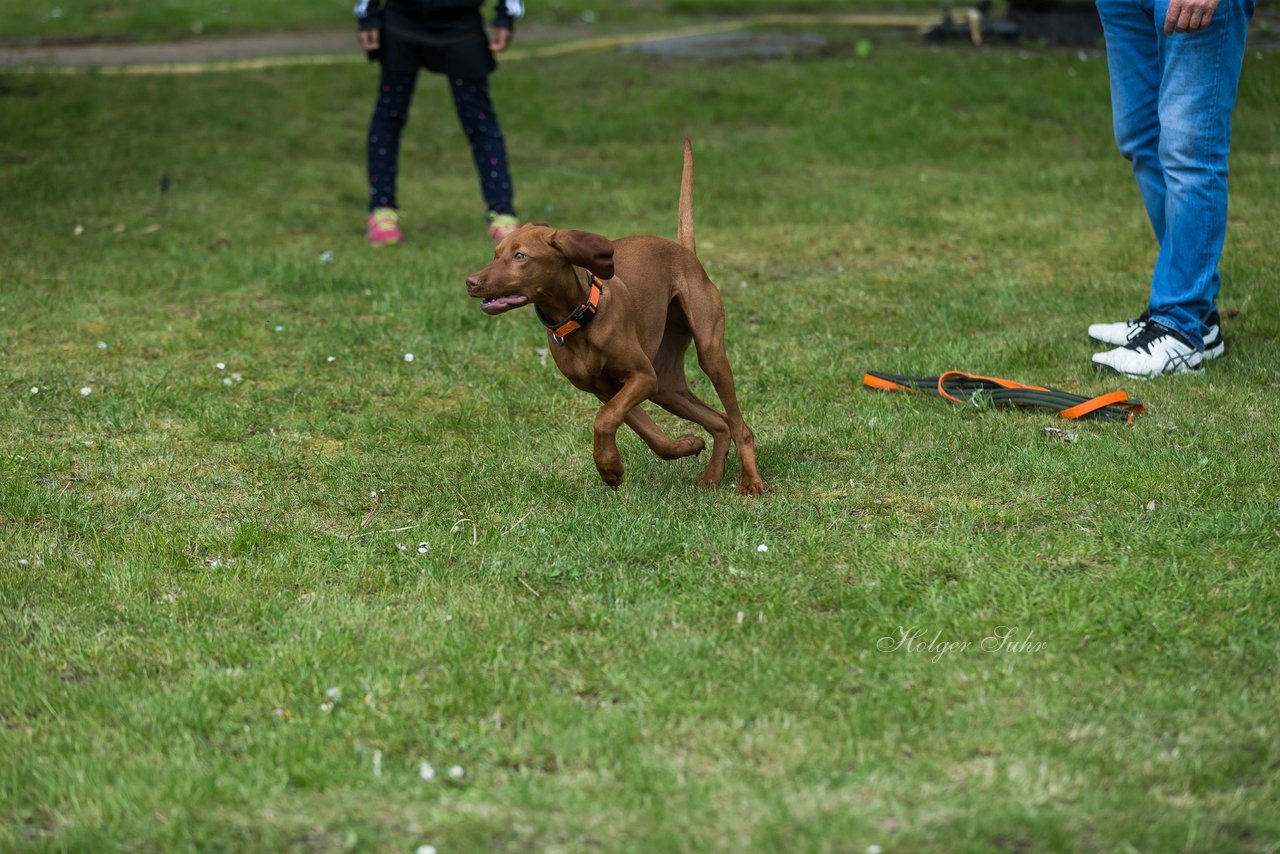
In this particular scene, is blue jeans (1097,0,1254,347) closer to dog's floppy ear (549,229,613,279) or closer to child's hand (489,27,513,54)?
dog's floppy ear (549,229,613,279)

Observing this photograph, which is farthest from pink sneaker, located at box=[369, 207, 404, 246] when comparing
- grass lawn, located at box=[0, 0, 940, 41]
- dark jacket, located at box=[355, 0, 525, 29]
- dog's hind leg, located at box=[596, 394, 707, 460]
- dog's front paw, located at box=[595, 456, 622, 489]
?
grass lawn, located at box=[0, 0, 940, 41]

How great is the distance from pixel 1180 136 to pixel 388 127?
14.4ft

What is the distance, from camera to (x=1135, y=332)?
6.25 metres

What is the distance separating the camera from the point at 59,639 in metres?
3.83

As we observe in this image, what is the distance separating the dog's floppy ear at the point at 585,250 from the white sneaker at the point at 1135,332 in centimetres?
274

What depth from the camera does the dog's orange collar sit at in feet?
14.4

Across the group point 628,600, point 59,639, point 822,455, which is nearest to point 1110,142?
point 822,455

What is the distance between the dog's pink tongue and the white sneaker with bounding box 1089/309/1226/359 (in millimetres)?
2935

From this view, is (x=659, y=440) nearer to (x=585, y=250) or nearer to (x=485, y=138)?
(x=585, y=250)

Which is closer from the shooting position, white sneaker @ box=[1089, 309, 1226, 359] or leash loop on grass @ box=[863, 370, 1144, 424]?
leash loop on grass @ box=[863, 370, 1144, 424]

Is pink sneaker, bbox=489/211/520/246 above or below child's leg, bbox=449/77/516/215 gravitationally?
below

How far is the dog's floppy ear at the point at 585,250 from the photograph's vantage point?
432 centimetres

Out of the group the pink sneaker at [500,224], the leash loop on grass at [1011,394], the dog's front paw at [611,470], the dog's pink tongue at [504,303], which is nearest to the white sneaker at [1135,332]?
the leash loop on grass at [1011,394]

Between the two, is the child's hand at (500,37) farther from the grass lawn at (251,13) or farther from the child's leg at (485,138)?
the grass lawn at (251,13)
